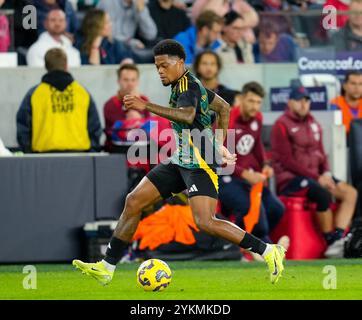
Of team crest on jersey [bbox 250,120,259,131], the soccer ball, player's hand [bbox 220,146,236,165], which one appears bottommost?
the soccer ball

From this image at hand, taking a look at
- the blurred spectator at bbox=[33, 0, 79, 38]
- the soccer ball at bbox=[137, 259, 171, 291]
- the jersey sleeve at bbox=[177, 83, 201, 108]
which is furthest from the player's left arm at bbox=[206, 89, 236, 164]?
the blurred spectator at bbox=[33, 0, 79, 38]

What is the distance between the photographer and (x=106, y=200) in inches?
648

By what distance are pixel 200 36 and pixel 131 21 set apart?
1222mm

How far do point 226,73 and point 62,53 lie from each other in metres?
2.76

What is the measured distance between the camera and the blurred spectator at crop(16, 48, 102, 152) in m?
16.5

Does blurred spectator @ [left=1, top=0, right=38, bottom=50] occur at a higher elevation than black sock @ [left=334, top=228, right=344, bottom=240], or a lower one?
higher

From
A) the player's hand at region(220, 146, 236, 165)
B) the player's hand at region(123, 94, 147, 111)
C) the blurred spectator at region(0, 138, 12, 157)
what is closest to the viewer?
the player's hand at region(123, 94, 147, 111)

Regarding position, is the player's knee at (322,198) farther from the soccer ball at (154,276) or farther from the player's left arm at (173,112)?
the player's left arm at (173,112)

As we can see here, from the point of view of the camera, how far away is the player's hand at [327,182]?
56.9 feet

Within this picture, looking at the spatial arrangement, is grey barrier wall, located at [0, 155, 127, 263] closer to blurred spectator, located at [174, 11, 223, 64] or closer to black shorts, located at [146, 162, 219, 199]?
blurred spectator, located at [174, 11, 223, 64]

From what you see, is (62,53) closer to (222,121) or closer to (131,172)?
(131,172)

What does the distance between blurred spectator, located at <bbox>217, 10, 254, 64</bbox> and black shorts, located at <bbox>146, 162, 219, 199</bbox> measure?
269 inches

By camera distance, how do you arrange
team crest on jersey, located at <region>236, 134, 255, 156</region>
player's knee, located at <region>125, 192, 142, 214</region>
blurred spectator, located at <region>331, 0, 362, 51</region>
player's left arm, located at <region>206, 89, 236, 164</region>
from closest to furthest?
player's knee, located at <region>125, 192, 142, 214</region>, player's left arm, located at <region>206, 89, 236, 164</region>, team crest on jersey, located at <region>236, 134, 255, 156</region>, blurred spectator, located at <region>331, 0, 362, 51</region>
